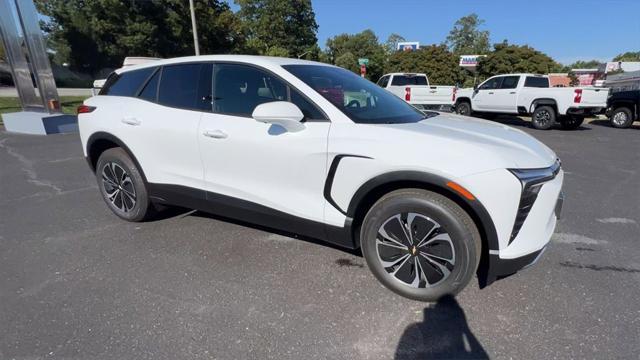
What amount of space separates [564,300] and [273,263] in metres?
2.15

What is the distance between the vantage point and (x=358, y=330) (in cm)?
224

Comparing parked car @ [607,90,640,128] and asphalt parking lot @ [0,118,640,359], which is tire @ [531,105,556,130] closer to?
parked car @ [607,90,640,128]

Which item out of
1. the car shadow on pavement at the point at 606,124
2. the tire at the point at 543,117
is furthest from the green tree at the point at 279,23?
the tire at the point at 543,117

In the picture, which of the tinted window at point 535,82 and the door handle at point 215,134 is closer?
the door handle at point 215,134

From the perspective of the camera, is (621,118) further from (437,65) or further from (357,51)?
(357,51)

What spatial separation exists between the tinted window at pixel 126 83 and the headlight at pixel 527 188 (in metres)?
3.37

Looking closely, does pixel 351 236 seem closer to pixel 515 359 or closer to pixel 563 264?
pixel 515 359

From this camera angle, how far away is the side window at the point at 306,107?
261 centimetres

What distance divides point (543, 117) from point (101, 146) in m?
12.6

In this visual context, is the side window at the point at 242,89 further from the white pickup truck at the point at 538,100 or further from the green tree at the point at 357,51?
the green tree at the point at 357,51

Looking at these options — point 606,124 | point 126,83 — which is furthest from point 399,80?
point 126,83

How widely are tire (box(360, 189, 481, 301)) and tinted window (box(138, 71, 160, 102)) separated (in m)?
2.38

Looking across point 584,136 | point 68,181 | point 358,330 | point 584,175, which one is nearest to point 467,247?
point 358,330

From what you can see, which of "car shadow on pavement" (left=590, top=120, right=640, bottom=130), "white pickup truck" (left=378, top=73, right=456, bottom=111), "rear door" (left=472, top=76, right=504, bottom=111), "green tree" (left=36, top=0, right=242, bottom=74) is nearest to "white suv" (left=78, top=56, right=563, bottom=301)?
"white pickup truck" (left=378, top=73, right=456, bottom=111)
